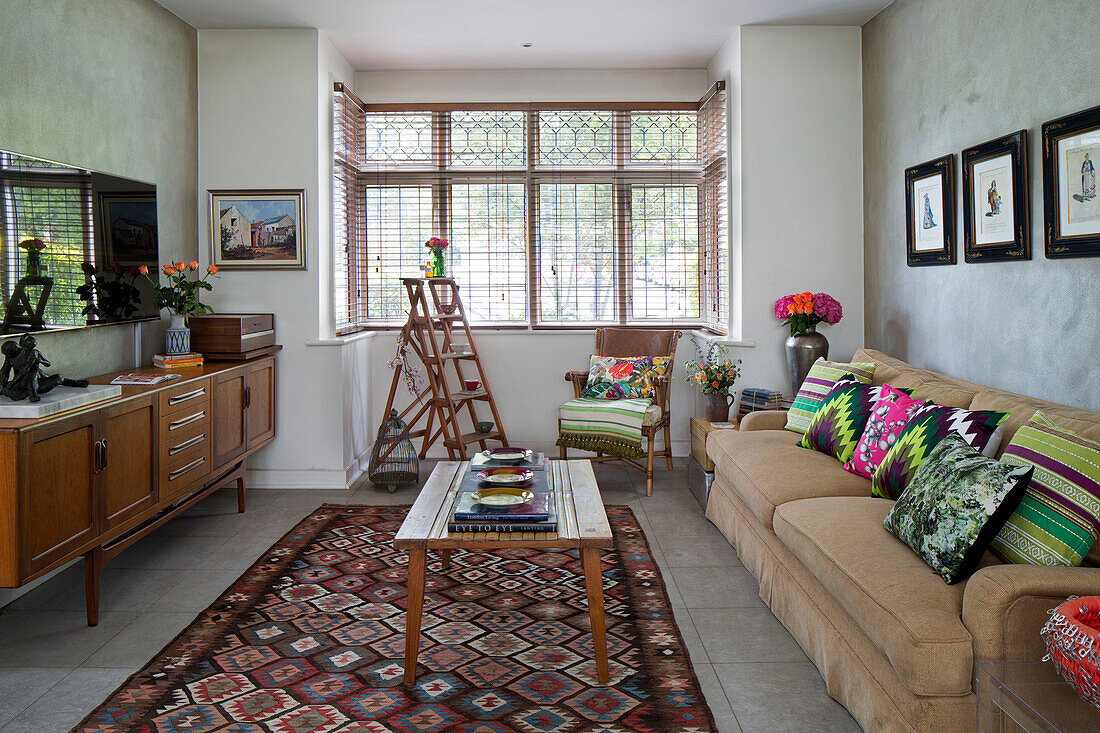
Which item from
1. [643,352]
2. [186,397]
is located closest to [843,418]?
[643,352]

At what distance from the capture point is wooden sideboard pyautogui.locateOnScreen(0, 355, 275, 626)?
261cm

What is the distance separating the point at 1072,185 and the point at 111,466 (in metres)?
3.85

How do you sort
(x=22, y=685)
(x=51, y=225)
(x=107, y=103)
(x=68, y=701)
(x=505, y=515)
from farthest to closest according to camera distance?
(x=107, y=103) < (x=51, y=225) < (x=505, y=515) < (x=22, y=685) < (x=68, y=701)

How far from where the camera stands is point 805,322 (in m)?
4.86

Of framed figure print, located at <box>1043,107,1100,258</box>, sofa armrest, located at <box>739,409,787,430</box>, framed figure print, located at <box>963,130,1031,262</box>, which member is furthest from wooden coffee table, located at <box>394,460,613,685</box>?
framed figure print, located at <box>963,130,1031,262</box>

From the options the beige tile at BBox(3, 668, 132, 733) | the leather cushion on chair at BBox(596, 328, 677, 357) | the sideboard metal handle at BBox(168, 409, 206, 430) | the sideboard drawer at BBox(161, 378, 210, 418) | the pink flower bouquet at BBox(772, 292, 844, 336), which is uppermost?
the pink flower bouquet at BBox(772, 292, 844, 336)

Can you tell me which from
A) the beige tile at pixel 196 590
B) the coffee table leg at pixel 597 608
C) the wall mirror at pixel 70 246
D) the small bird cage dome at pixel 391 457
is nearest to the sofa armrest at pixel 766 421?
the coffee table leg at pixel 597 608

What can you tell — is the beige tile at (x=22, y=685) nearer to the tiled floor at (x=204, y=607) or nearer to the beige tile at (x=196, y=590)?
the tiled floor at (x=204, y=607)

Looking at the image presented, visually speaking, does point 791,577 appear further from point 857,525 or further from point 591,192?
point 591,192

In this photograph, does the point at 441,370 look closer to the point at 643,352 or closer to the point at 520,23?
the point at 643,352

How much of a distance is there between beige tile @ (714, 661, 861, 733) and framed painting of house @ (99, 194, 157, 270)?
3341mm

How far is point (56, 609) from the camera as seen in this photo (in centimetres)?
324

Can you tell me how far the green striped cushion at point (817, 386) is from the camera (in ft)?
13.1

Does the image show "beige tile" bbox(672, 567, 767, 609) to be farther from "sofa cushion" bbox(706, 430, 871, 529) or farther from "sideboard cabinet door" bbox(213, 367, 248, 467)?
"sideboard cabinet door" bbox(213, 367, 248, 467)
